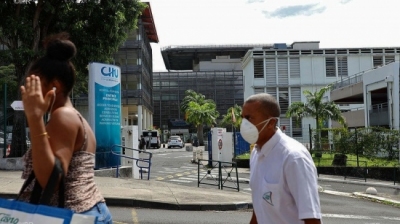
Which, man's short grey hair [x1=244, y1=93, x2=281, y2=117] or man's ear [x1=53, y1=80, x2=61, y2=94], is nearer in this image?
man's ear [x1=53, y1=80, x2=61, y2=94]

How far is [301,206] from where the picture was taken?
295 cm

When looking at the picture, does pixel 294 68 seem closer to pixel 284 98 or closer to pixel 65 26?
pixel 284 98

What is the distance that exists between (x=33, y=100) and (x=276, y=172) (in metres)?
1.54

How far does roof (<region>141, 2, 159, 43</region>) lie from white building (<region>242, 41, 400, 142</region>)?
45.0 ft

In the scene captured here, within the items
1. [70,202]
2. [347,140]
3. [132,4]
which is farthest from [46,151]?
[347,140]

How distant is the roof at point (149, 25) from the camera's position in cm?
6167

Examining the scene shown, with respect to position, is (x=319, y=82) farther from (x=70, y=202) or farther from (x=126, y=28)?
(x=70, y=202)

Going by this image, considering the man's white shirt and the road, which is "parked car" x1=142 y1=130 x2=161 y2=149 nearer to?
the road

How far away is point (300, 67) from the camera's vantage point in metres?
62.8

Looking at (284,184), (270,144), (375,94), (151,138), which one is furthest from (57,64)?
(151,138)

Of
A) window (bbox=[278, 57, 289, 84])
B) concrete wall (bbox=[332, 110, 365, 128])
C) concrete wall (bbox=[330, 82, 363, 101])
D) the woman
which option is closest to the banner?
the woman

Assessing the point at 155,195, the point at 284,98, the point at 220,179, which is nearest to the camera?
the point at 155,195

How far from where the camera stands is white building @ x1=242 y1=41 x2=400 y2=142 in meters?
62.2

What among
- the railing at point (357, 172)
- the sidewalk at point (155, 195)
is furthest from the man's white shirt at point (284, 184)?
the railing at point (357, 172)
